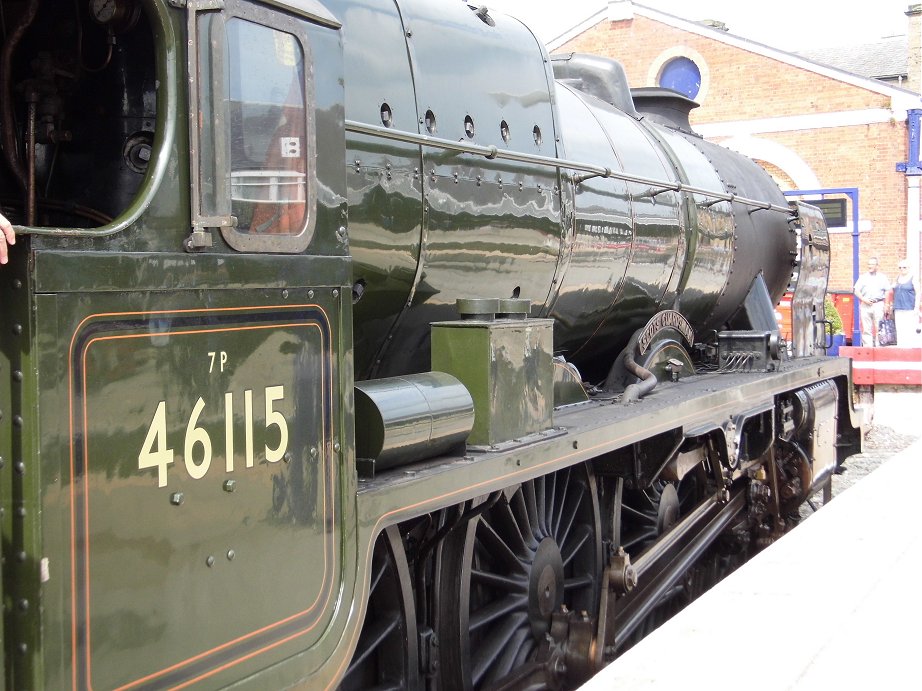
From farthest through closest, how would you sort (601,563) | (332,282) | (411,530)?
(601,563)
(411,530)
(332,282)

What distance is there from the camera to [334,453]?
8.14ft

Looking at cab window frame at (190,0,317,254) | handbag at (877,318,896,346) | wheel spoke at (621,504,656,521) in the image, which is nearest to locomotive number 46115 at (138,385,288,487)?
cab window frame at (190,0,317,254)

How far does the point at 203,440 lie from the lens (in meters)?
2.11

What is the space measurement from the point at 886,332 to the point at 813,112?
9.64 m

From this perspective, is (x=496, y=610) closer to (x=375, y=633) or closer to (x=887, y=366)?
(x=375, y=633)

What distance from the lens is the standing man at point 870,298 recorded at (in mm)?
16531

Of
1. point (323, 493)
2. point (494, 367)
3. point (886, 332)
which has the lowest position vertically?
point (886, 332)

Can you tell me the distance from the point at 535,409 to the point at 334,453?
120cm

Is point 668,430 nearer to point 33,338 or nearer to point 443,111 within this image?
point 443,111

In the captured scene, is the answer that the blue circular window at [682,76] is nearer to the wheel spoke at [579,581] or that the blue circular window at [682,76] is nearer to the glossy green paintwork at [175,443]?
the wheel spoke at [579,581]

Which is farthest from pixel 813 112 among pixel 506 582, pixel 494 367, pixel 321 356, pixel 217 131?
pixel 217 131

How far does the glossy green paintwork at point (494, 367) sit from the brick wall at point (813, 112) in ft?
77.3

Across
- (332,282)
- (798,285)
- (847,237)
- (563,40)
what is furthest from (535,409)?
(563,40)

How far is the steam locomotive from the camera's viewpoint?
1877 mm
